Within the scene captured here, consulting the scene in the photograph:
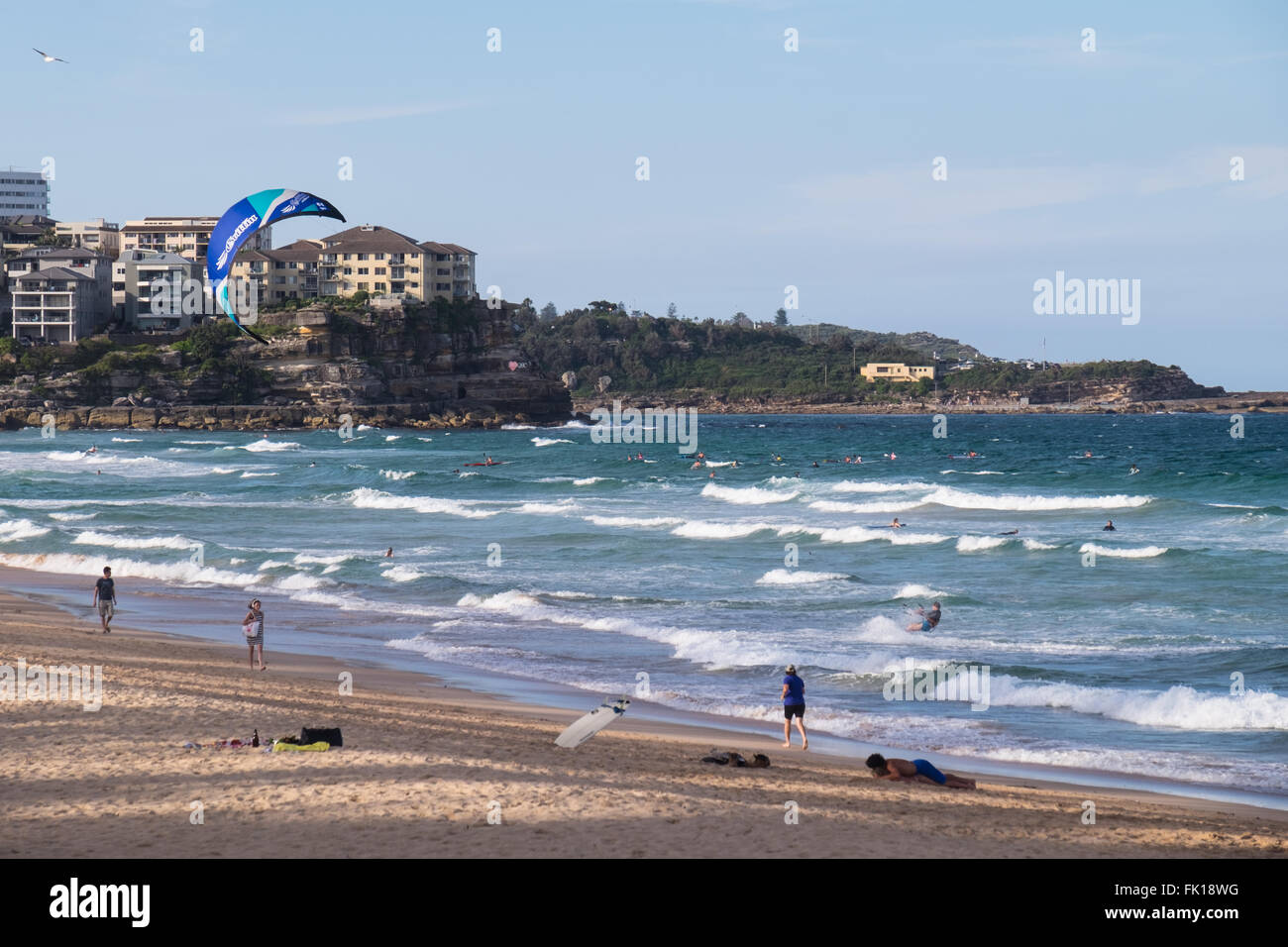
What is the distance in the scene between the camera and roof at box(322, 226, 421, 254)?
4437 inches

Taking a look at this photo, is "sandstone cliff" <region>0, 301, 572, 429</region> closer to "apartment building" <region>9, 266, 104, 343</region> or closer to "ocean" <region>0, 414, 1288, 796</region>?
"apartment building" <region>9, 266, 104, 343</region>

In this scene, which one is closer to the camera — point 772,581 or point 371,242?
point 772,581

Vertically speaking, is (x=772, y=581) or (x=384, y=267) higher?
(x=384, y=267)

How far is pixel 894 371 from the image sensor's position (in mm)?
178500

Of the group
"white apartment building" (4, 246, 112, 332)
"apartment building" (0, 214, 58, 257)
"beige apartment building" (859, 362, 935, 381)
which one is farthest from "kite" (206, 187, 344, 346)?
"beige apartment building" (859, 362, 935, 381)

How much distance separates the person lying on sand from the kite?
13.4 meters

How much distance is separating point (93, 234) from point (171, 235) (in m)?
16.2

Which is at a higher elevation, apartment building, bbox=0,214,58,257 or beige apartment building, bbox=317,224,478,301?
apartment building, bbox=0,214,58,257

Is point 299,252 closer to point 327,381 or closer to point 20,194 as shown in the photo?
point 327,381

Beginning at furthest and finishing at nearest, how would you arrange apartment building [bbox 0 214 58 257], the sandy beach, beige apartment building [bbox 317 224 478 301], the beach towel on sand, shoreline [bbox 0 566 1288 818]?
beige apartment building [bbox 317 224 478 301] < apartment building [bbox 0 214 58 257] < shoreline [bbox 0 566 1288 818] < the beach towel on sand < the sandy beach

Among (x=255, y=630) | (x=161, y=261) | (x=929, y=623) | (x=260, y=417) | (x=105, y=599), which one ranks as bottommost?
(x=929, y=623)

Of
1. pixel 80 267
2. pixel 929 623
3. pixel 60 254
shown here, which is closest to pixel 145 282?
pixel 80 267

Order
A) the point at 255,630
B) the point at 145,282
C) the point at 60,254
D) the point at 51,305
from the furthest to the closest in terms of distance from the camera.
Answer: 1. the point at 145,282
2. the point at 60,254
3. the point at 51,305
4. the point at 255,630
